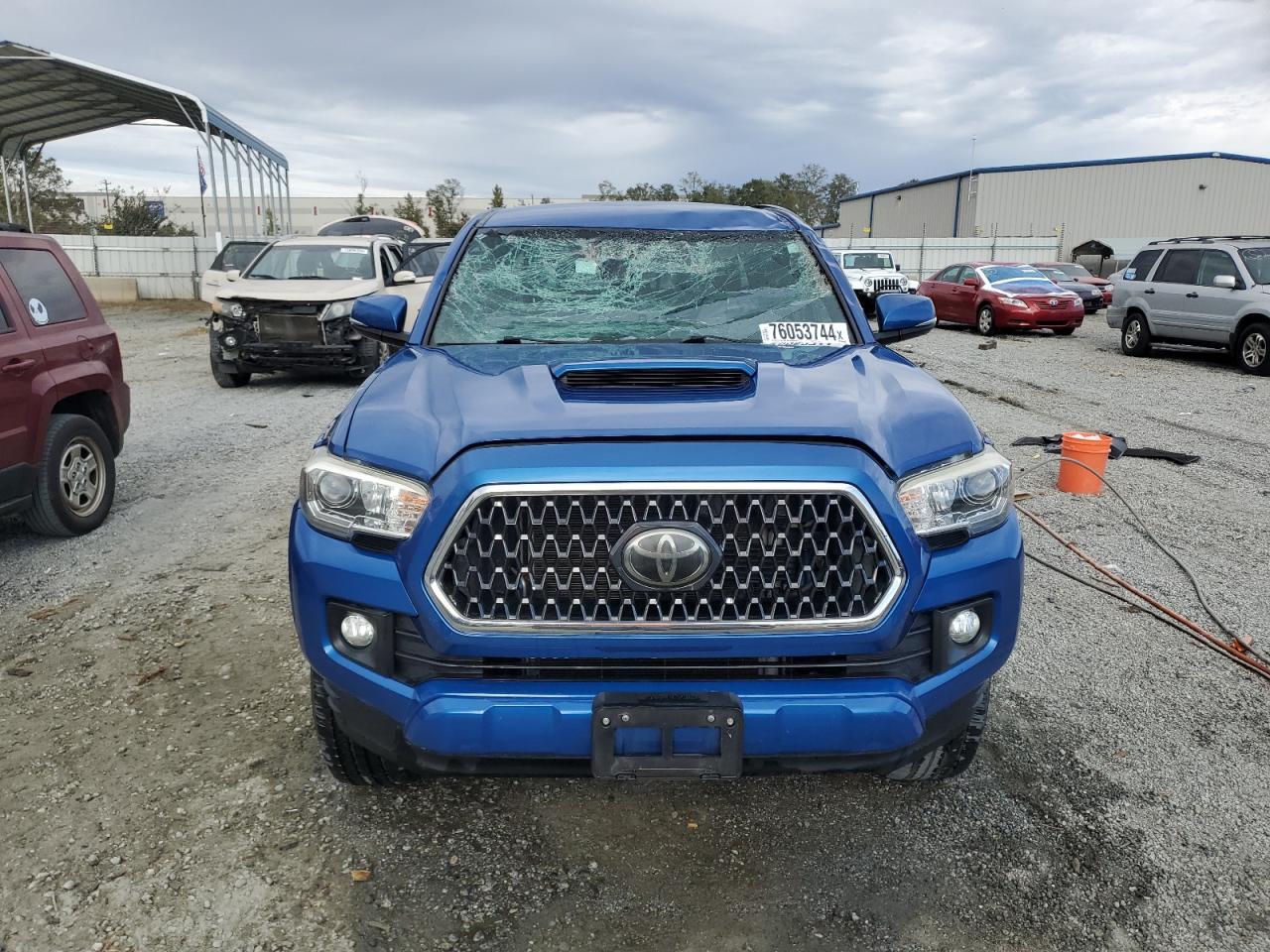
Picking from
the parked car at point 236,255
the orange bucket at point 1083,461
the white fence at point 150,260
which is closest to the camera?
the orange bucket at point 1083,461

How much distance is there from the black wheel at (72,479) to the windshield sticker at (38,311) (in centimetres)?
54

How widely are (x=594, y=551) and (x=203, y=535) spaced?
14.1 feet

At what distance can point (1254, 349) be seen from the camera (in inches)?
539

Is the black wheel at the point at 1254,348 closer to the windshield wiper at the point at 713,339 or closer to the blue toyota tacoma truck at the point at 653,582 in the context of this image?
the windshield wiper at the point at 713,339

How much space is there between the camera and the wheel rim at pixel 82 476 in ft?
18.7

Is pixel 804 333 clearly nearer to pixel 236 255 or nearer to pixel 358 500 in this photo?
pixel 358 500

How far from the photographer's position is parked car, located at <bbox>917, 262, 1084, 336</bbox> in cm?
1936

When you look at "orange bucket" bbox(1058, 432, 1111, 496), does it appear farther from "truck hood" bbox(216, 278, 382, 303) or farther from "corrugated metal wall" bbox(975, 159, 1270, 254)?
"corrugated metal wall" bbox(975, 159, 1270, 254)

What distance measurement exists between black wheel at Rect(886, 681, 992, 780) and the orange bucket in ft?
14.9

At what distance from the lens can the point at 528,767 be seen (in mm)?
2371

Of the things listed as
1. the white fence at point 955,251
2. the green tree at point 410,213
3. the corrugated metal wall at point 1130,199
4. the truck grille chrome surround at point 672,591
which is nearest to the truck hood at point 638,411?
the truck grille chrome surround at point 672,591

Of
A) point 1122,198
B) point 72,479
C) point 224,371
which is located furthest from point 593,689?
point 1122,198

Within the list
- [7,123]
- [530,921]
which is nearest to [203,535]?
[530,921]

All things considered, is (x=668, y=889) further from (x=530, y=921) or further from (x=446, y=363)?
(x=446, y=363)
